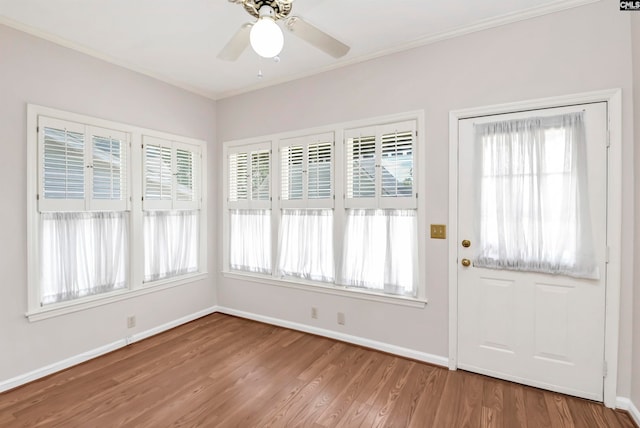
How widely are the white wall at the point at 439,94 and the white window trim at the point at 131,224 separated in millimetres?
804

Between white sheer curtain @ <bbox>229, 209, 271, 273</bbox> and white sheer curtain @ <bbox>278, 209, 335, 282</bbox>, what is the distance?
9.8 inches

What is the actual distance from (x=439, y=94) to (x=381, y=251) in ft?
4.99

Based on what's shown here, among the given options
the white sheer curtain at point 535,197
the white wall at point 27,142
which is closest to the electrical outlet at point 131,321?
the white wall at point 27,142

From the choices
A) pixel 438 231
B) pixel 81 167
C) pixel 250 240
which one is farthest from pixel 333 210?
pixel 81 167

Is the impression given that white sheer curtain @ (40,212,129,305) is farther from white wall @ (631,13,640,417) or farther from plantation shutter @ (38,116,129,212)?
white wall @ (631,13,640,417)

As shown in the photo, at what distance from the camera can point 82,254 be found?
292 cm

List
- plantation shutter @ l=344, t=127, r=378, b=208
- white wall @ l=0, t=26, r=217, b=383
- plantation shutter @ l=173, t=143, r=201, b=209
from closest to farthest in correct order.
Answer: white wall @ l=0, t=26, r=217, b=383, plantation shutter @ l=344, t=127, r=378, b=208, plantation shutter @ l=173, t=143, r=201, b=209

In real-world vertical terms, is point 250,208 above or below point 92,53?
below

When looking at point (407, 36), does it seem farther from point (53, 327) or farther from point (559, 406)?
point (53, 327)

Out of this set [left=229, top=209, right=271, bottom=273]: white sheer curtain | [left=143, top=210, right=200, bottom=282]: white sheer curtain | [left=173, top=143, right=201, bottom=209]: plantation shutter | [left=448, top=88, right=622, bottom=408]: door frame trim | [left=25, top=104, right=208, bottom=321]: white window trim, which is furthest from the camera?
[left=229, top=209, right=271, bottom=273]: white sheer curtain

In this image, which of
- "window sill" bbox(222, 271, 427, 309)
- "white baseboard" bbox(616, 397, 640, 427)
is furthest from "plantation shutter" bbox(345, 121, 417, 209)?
"white baseboard" bbox(616, 397, 640, 427)

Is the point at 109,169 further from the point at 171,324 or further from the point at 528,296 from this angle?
the point at 528,296

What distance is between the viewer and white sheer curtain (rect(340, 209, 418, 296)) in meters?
2.92

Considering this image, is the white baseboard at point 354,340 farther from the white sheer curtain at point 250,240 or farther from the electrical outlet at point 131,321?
the electrical outlet at point 131,321
